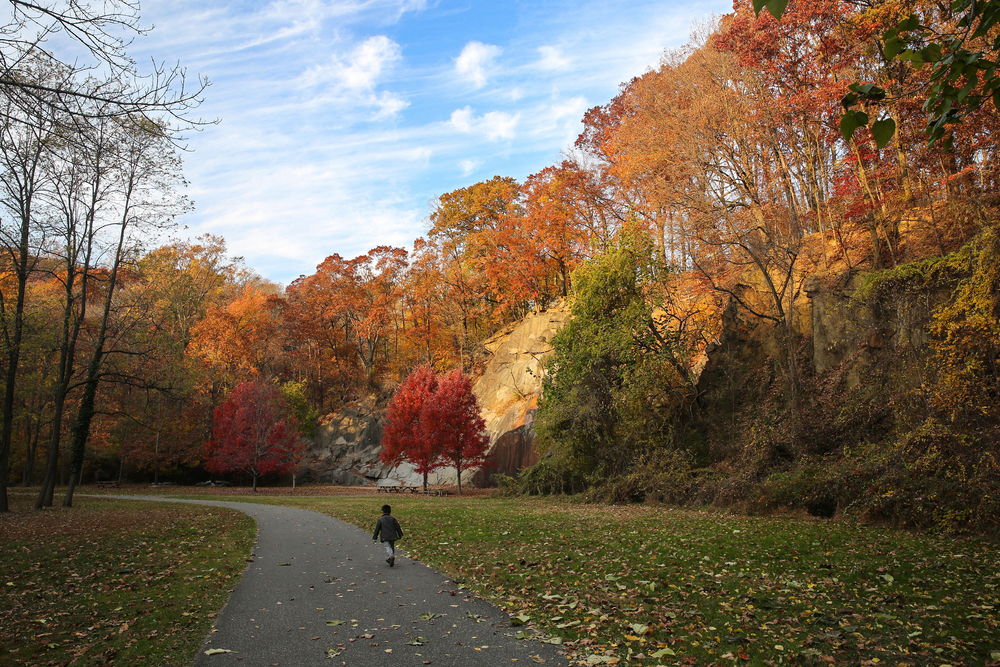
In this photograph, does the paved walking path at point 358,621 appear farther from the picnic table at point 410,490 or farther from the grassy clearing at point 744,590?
the picnic table at point 410,490

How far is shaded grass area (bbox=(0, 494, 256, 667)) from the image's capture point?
5.39m

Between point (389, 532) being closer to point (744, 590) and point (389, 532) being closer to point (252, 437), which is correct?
point (744, 590)

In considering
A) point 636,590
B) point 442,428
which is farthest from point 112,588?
point 442,428

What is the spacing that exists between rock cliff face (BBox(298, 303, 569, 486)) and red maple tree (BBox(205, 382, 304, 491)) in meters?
5.02

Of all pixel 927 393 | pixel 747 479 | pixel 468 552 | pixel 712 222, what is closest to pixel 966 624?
pixel 468 552

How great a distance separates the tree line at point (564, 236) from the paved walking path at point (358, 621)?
202 inches

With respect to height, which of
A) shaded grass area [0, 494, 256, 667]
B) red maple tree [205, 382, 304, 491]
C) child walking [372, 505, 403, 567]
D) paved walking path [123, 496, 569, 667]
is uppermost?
red maple tree [205, 382, 304, 491]

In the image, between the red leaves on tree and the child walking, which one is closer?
the child walking

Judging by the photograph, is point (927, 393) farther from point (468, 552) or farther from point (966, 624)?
point (468, 552)

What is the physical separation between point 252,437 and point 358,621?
32675 mm

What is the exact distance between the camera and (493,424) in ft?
111

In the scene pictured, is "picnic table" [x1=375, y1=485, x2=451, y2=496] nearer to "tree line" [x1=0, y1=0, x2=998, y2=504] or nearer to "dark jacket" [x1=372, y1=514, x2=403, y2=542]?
"tree line" [x1=0, y1=0, x2=998, y2=504]

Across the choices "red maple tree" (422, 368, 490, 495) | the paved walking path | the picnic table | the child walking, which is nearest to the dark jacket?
the child walking

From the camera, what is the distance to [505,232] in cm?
3584
